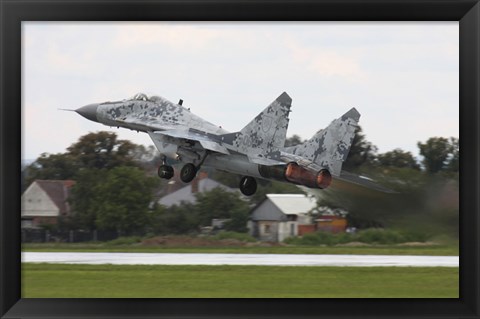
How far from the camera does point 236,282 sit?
60.2 feet

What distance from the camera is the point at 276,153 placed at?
20078mm

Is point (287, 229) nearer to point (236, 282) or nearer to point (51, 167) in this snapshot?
point (51, 167)

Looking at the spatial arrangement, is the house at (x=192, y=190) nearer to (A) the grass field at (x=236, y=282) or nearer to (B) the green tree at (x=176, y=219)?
(B) the green tree at (x=176, y=219)

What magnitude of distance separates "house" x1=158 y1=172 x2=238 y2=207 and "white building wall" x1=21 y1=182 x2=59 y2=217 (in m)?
5.12

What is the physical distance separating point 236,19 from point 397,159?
63.9 feet

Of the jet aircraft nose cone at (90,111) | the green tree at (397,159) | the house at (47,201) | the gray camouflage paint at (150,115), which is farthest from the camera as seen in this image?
the house at (47,201)

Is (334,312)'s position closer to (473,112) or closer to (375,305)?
(375,305)

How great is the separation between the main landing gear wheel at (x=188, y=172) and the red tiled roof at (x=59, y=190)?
16.2 m

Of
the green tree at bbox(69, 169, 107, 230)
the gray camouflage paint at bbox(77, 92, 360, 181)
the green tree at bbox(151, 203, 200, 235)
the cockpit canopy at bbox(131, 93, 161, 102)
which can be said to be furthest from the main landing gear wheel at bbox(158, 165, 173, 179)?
the green tree at bbox(69, 169, 107, 230)

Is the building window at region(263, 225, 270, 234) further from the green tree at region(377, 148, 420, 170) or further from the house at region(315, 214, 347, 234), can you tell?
the green tree at region(377, 148, 420, 170)

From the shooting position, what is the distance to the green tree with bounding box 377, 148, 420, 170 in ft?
89.9

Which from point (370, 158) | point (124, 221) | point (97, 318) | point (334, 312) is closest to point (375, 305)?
point (334, 312)

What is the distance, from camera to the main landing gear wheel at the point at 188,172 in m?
20.1

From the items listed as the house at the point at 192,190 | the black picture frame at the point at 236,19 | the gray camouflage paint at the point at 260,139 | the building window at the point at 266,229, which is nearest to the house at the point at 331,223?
the building window at the point at 266,229
